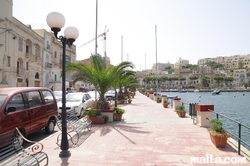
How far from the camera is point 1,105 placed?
5.43 meters

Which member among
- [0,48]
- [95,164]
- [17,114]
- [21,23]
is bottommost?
[95,164]

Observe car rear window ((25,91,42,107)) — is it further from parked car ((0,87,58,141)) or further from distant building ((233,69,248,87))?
distant building ((233,69,248,87))

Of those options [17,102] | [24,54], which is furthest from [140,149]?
[24,54]

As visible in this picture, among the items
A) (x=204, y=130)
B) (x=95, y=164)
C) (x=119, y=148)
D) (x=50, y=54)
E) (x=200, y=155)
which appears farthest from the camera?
(x=50, y=54)

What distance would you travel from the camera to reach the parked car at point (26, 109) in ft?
17.9

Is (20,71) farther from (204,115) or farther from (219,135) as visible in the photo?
(219,135)

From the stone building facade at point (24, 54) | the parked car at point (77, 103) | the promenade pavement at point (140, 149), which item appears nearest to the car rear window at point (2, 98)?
the promenade pavement at point (140, 149)

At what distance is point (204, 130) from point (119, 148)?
3968mm

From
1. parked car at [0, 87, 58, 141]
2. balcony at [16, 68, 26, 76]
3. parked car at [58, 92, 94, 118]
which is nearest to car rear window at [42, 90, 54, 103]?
parked car at [0, 87, 58, 141]

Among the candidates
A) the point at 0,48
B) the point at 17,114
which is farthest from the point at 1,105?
the point at 0,48

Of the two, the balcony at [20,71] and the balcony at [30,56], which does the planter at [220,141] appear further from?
the balcony at [30,56]

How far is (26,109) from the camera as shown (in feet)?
20.7

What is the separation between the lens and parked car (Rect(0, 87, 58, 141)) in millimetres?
5469

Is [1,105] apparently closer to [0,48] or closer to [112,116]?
[112,116]
